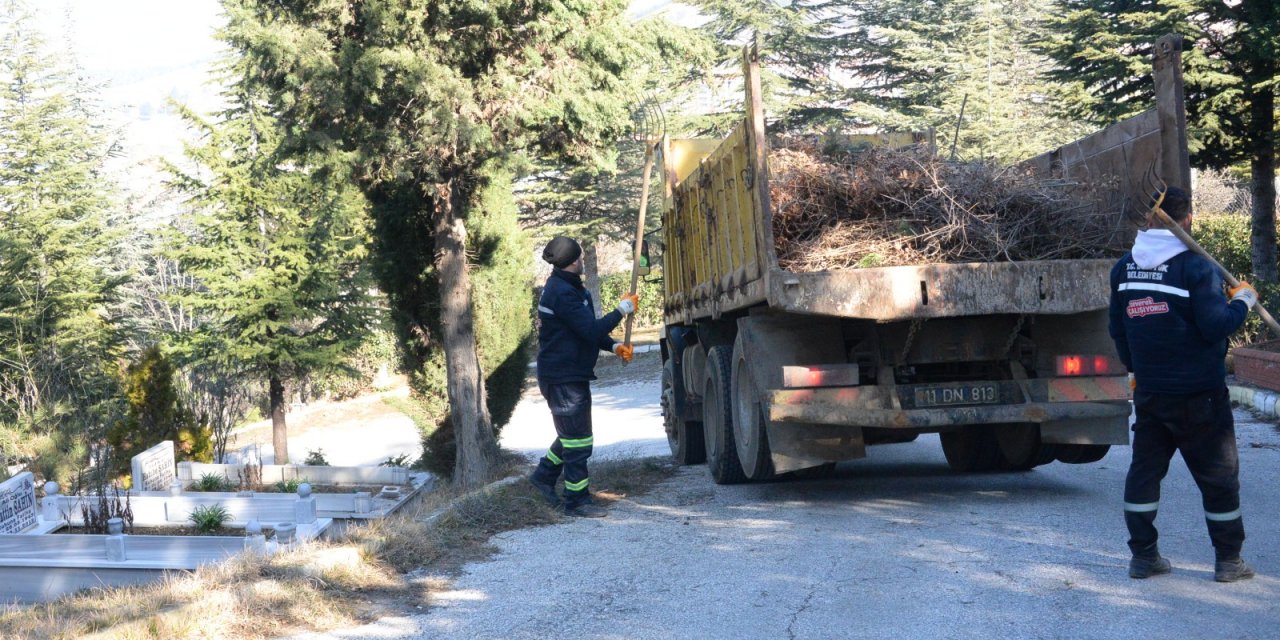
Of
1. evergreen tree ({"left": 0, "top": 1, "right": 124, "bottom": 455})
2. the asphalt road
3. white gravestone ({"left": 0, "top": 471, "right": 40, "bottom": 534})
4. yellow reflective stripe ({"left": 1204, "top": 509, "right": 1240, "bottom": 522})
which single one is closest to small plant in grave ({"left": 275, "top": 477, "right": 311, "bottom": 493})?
white gravestone ({"left": 0, "top": 471, "right": 40, "bottom": 534})

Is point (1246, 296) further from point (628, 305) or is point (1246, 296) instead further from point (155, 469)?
point (155, 469)

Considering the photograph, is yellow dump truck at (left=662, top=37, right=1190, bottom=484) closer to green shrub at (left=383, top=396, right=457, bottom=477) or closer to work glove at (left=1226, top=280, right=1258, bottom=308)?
work glove at (left=1226, top=280, right=1258, bottom=308)

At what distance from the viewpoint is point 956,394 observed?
736cm

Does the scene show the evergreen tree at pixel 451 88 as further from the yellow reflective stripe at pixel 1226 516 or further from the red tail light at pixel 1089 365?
the yellow reflective stripe at pixel 1226 516

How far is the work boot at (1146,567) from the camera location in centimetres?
521

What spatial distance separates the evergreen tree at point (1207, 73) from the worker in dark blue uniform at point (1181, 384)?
12.2 m

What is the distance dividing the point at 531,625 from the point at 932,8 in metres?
35.1

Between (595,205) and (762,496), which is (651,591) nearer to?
(762,496)

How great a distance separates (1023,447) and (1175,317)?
3.60 meters

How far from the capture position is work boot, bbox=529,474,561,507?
7930mm

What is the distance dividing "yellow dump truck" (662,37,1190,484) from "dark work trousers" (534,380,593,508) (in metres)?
1.13

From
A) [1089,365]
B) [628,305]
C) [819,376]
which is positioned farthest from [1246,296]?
[628,305]

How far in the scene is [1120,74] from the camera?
17297mm

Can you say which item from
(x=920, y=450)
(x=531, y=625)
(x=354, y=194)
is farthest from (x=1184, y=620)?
(x=354, y=194)
